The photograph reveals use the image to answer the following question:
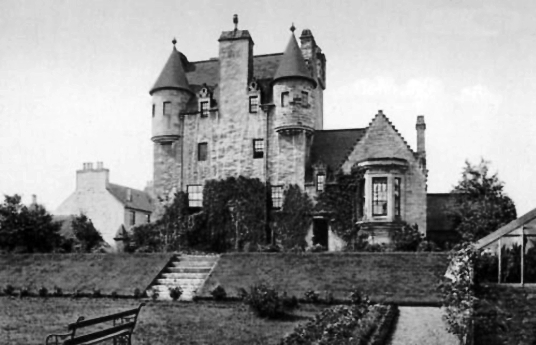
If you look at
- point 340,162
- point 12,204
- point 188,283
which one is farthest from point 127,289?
point 340,162

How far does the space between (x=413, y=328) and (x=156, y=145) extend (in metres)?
29.3

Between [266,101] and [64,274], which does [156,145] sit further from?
[64,274]

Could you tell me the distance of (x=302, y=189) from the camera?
42.2m

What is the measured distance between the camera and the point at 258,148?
144 feet

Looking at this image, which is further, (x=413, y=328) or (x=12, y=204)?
(x=12, y=204)

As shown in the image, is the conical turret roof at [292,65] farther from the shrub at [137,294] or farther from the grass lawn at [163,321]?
the grass lawn at [163,321]

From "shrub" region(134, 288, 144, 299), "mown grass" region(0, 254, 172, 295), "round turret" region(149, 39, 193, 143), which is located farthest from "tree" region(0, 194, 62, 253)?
"shrub" region(134, 288, 144, 299)

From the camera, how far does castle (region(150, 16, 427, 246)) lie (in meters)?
Result: 40.0

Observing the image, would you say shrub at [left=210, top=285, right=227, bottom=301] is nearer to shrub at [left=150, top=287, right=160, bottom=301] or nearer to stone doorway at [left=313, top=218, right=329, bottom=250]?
shrub at [left=150, top=287, right=160, bottom=301]

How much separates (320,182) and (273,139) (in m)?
4.23

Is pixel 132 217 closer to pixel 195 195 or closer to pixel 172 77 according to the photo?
pixel 195 195

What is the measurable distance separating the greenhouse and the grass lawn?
659 cm

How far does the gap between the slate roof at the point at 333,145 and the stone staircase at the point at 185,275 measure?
1161 cm

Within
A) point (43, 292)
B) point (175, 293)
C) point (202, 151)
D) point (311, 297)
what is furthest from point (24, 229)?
point (311, 297)
